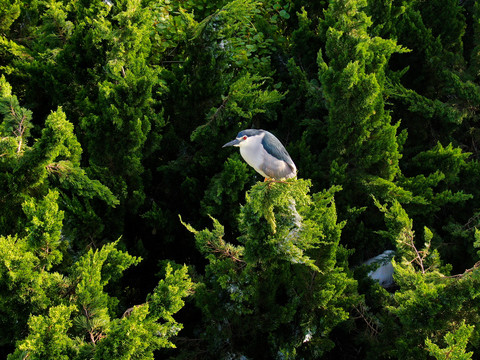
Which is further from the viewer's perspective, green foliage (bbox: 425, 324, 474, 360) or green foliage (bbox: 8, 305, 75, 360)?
green foliage (bbox: 425, 324, 474, 360)

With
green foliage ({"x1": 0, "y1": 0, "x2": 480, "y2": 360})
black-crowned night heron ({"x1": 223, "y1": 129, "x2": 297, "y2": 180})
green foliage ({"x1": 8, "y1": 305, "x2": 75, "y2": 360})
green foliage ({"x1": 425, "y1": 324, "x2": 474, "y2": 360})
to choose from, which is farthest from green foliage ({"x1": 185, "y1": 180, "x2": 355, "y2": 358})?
green foliage ({"x1": 8, "y1": 305, "x2": 75, "y2": 360})

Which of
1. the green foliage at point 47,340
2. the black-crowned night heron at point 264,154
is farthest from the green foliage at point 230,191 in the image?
the black-crowned night heron at point 264,154

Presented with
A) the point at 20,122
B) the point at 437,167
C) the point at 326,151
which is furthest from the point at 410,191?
the point at 20,122

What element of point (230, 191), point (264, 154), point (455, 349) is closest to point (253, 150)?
point (264, 154)

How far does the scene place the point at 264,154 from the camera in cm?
306

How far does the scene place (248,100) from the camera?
3.79 metres

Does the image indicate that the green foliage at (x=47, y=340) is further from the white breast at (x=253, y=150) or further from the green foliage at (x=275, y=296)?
the white breast at (x=253, y=150)

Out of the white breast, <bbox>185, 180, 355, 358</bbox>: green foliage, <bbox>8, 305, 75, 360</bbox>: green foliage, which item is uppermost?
the white breast

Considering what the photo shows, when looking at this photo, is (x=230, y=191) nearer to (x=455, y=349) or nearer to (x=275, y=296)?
(x=275, y=296)

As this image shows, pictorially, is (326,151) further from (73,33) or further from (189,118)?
(73,33)

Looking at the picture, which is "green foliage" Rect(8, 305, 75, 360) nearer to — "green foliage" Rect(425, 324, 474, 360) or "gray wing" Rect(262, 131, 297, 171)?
"gray wing" Rect(262, 131, 297, 171)

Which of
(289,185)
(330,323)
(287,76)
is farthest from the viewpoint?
(287,76)

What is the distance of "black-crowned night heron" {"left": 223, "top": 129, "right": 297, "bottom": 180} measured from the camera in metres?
3.08

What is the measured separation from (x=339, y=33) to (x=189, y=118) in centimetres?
151
